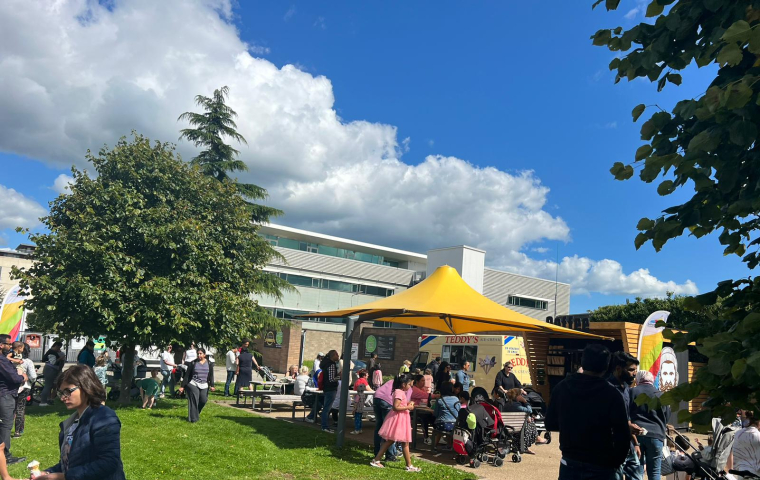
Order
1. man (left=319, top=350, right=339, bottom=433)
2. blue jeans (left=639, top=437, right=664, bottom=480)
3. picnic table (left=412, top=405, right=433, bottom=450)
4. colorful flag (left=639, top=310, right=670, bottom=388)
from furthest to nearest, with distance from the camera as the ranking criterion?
colorful flag (left=639, top=310, right=670, bottom=388)
man (left=319, top=350, right=339, bottom=433)
picnic table (left=412, top=405, right=433, bottom=450)
blue jeans (left=639, top=437, right=664, bottom=480)

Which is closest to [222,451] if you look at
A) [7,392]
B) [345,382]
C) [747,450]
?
[345,382]

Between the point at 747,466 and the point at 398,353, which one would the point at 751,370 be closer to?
the point at 747,466

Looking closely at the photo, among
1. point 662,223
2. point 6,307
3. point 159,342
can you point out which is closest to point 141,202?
point 159,342

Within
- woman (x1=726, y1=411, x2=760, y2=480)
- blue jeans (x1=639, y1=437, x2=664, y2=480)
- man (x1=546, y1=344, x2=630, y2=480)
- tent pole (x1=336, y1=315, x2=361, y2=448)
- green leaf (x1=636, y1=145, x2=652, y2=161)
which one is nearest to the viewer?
green leaf (x1=636, y1=145, x2=652, y2=161)

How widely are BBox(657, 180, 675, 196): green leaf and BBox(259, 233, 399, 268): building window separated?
136ft

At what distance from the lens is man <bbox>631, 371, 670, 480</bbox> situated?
6422 millimetres

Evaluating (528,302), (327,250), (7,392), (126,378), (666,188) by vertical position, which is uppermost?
(327,250)

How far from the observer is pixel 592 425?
4.24m

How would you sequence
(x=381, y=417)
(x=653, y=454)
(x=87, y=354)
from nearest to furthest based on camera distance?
1. (x=653, y=454)
2. (x=381, y=417)
3. (x=87, y=354)

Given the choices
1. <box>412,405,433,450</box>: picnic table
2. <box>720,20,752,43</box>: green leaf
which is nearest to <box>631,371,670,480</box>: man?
<box>412,405,433,450</box>: picnic table

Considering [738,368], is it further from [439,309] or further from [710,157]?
[439,309]

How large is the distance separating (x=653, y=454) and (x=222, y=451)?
638 cm

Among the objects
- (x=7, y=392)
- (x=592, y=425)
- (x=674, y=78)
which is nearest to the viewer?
(x=674, y=78)

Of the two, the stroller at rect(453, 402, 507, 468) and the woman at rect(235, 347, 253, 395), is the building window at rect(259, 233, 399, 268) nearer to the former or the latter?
the woman at rect(235, 347, 253, 395)
